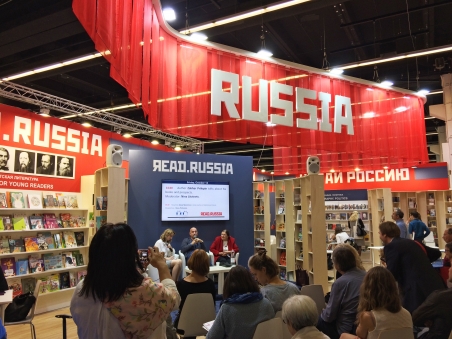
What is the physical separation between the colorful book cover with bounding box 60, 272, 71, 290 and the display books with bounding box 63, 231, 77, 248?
55 centimetres

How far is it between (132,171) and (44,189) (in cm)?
188

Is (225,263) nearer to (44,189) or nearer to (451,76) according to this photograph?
(44,189)

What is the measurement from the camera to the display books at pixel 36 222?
23.0ft

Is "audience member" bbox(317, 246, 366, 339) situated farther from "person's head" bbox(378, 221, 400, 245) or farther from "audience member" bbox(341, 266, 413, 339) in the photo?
"person's head" bbox(378, 221, 400, 245)

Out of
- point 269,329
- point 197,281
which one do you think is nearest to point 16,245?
point 197,281

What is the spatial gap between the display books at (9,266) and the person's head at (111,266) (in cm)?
585

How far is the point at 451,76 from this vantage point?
1044 centimetres

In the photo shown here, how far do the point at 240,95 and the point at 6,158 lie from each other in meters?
5.14

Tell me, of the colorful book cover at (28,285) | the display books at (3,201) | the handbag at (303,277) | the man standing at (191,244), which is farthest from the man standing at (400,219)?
the display books at (3,201)

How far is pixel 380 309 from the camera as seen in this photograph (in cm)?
249

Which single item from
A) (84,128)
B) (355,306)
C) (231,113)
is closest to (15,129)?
(84,128)

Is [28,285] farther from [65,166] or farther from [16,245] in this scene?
[65,166]

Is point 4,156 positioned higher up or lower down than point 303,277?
higher up

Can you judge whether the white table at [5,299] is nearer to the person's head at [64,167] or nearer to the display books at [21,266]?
the display books at [21,266]
